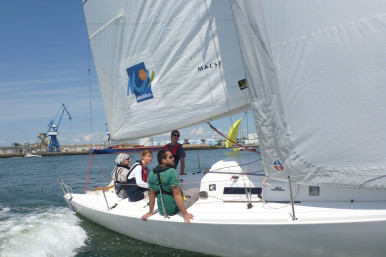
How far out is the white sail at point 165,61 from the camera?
5.57m

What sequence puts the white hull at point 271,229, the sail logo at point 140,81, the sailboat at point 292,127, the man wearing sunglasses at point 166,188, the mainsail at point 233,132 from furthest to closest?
the sail logo at point 140,81 → the mainsail at point 233,132 → the man wearing sunglasses at point 166,188 → the sailboat at point 292,127 → the white hull at point 271,229

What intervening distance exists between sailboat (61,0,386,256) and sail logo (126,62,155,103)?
2.96 feet

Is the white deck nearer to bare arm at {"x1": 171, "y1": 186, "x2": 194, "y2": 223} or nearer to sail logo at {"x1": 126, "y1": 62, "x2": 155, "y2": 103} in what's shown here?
bare arm at {"x1": 171, "y1": 186, "x2": 194, "y2": 223}

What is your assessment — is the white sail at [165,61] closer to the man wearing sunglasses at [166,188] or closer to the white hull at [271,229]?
the man wearing sunglasses at [166,188]

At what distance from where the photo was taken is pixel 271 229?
3811 mm

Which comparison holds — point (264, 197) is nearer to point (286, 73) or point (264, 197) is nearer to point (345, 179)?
point (345, 179)

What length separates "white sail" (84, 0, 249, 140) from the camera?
5.57 metres

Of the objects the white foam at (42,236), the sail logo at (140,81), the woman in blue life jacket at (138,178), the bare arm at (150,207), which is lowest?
the white foam at (42,236)

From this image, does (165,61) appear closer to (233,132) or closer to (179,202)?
(179,202)

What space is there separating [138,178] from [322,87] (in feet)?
11.4

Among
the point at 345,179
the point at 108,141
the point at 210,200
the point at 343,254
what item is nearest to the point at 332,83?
the point at 345,179

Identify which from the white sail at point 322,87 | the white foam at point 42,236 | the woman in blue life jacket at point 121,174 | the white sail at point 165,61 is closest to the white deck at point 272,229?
the white sail at point 322,87

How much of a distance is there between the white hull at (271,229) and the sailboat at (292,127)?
0.02 metres

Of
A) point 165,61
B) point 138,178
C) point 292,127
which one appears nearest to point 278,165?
point 292,127
